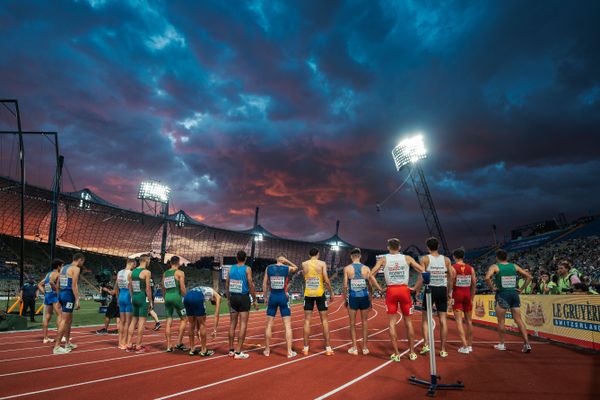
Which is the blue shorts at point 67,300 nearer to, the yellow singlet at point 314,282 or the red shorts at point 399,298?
the yellow singlet at point 314,282

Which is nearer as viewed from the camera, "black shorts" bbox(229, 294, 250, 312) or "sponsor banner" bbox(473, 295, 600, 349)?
"black shorts" bbox(229, 294, 250, 312)

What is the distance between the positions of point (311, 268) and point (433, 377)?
3.22m

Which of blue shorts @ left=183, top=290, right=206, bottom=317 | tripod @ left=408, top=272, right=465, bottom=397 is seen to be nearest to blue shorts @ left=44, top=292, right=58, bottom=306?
blue shorts @ left=183, top=290, right=206, bottom=317

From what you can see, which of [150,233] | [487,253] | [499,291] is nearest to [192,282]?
[150,233]

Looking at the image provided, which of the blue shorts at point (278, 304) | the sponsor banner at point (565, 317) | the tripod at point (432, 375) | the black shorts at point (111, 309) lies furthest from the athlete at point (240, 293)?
the sponsor banner at point (565, 317)

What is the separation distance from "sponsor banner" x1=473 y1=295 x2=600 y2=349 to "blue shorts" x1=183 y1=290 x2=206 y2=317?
8.31 metres

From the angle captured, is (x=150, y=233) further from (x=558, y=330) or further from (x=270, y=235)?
(x=558, y=330)

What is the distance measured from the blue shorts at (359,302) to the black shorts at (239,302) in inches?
80.6

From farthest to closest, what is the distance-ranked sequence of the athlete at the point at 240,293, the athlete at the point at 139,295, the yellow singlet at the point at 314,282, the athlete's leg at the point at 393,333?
the athlete at the point at 139,295 → the yellow singlet at the point at 314,282 → the athlete at the point at 240,293 → the athlete's leg at the point at 393,333

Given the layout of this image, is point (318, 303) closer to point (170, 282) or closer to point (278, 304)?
point (278, 304)

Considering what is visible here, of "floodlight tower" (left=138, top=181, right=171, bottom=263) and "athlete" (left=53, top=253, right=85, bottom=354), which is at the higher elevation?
"floodlight tower" (left=138, top=181, right=171, bottom=263)

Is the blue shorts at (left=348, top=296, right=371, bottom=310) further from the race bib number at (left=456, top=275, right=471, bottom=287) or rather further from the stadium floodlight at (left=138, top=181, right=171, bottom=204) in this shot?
the stadium floodlight at (left=138, top=181, right=171, bottom=204)

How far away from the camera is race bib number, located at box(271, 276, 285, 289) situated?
21.6 feet

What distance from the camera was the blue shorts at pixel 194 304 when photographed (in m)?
6.60
